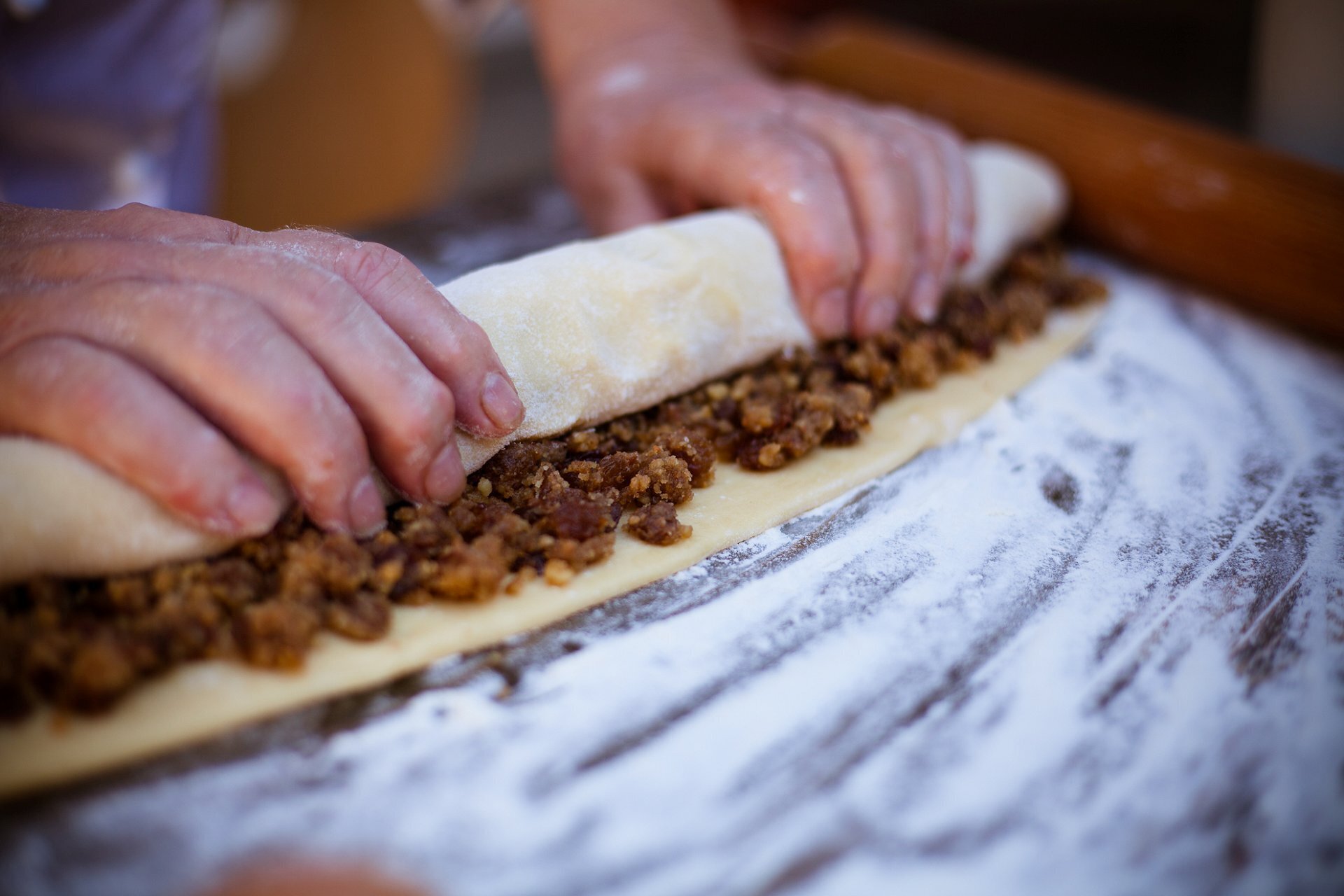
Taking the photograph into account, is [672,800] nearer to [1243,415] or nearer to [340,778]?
[340,778]

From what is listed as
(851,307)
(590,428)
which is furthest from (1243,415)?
(590,428)

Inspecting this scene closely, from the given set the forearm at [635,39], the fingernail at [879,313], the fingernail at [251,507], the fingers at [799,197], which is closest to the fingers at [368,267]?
the fingernail at [251,507]

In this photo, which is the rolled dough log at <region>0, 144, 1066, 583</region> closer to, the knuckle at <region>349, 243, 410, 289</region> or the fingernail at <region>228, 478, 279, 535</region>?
the fingernail at <region>228, 478, 279, 535</region>

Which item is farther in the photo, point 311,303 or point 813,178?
point 813,178

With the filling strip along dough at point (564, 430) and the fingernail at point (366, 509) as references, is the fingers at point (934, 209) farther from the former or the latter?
the fingernail at point (366, 509)

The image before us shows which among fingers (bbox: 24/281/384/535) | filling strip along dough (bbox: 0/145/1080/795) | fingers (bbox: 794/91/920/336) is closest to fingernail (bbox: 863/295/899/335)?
fingers (bbox: 794/91/920/336)

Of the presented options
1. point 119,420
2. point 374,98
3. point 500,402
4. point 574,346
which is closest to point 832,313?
point 574,346

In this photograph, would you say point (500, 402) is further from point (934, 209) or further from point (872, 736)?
point (934, 209)

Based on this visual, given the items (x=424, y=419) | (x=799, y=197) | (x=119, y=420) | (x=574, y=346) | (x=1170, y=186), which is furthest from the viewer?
(x=1170, y=186)
